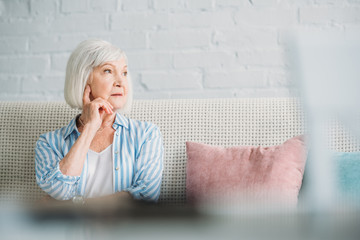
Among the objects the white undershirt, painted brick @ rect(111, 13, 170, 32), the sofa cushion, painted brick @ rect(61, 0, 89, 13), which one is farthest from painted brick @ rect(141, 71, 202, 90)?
the sofa cushion

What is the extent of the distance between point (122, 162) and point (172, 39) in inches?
34.4

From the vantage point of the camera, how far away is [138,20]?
78.4 inches

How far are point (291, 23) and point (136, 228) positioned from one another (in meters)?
1.83

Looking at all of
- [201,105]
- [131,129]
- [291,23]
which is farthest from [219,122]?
[291,23]

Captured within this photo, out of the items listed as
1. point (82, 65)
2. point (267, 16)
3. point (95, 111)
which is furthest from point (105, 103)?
point (267, 16)

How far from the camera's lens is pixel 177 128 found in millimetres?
1603

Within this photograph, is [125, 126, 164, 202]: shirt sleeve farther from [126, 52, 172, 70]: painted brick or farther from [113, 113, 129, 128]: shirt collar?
[126, 52, 172, 70]: painted brick

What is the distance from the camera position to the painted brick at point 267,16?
6.30ft

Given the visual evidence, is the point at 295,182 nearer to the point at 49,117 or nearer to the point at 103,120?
the point at 103,120

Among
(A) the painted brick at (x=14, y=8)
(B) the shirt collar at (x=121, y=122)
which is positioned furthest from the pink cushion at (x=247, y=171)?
(A) the painted brick at (x=14, y=8)

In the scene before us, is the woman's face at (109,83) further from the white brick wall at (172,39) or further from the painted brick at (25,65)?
the painted brick at (25,65)

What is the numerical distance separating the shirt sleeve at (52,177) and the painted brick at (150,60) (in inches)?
29.5

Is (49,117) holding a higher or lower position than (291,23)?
lower

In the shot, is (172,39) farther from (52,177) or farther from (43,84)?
(52,177)
